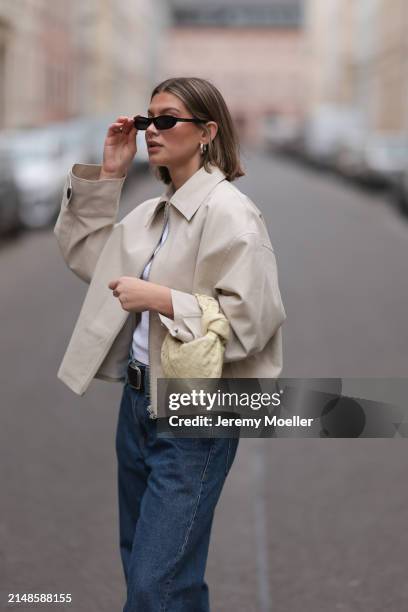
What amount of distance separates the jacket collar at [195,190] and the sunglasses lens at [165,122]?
5.0 inches

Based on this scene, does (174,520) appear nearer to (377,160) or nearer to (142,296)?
(142,296)

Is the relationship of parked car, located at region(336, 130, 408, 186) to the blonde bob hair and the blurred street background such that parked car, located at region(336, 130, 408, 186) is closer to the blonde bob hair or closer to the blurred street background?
the blurred street background

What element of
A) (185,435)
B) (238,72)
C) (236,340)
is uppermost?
(236,340)

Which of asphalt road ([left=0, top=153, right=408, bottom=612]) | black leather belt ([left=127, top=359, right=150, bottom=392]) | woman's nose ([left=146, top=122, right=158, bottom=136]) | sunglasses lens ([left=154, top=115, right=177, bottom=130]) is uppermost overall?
sunglasses lens ([left=154, top=115, right=177, bottom=130])

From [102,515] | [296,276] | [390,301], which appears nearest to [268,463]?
[102,515]

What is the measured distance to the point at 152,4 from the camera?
98.7 meters

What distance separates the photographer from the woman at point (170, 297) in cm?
232

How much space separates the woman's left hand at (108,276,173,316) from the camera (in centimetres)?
232

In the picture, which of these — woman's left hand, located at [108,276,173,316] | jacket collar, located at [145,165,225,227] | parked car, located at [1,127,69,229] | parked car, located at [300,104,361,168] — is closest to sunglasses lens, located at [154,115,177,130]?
jacket collar, located at [145,165,225,227]

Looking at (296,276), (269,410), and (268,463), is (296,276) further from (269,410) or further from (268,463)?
(269,410)

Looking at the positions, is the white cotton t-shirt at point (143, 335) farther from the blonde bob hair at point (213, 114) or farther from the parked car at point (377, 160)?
the parked car at point (377, 160)

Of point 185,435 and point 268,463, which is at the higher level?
point 185,435

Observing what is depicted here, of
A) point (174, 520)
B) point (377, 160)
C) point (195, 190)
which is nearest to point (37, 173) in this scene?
point (377, 160)

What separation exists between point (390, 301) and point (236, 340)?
8886mm
